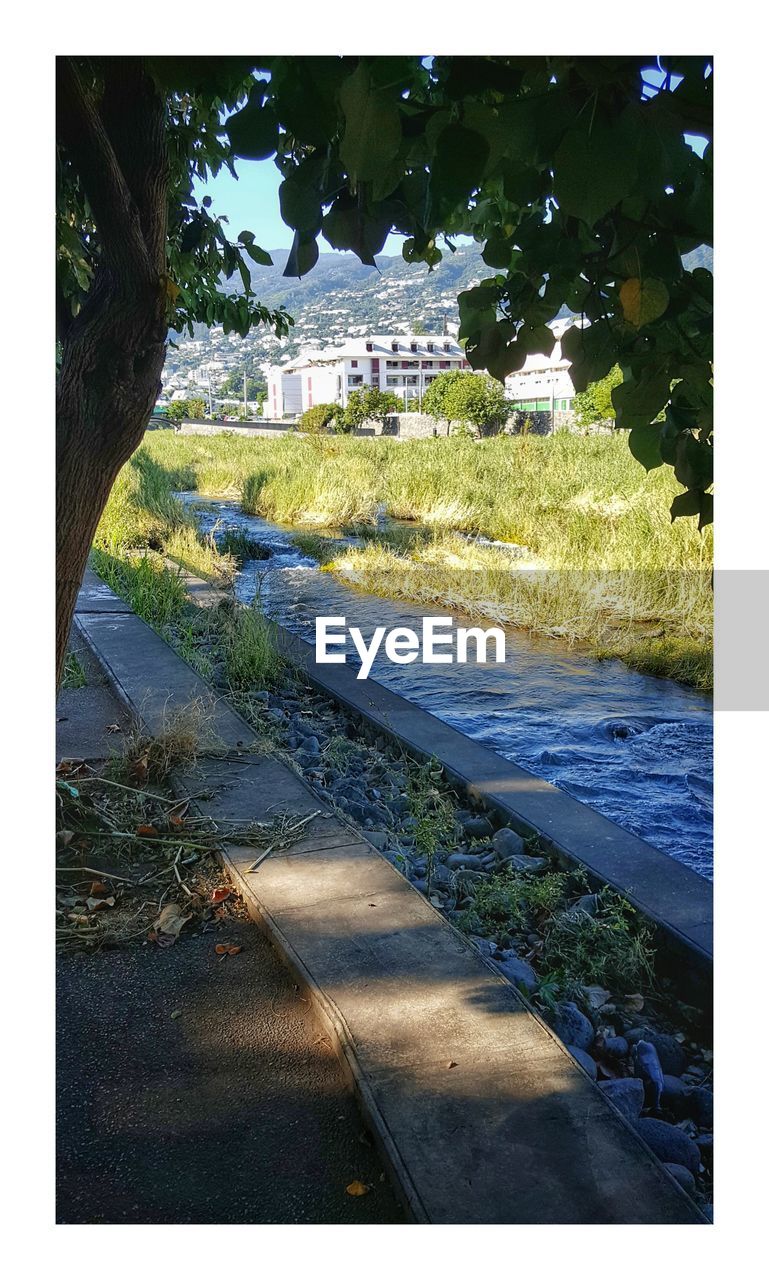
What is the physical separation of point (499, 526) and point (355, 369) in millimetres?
5886

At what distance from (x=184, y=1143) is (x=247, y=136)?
4.49 ft

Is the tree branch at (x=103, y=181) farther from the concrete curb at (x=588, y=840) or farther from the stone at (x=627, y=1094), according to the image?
the concrete curb at (x=588, y=840)

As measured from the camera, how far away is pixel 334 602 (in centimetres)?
738

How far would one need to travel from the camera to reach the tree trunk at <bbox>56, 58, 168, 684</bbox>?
172 centimetres

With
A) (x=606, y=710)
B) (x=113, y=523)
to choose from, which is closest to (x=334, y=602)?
(x=113, y=523)

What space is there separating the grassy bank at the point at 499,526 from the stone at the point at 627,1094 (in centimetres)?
361

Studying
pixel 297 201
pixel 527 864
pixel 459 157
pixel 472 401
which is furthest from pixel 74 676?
pixel 472 401

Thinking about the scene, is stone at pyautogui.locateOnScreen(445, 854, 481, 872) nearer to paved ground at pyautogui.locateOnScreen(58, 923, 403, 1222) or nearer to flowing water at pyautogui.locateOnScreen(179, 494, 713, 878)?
flowing water at pyautogui.locateOnScreen(179, 494, 713, 878)

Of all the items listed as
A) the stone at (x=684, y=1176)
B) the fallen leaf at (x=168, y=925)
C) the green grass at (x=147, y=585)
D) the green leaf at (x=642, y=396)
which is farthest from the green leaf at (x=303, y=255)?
the green grass at (x=147, y=585)

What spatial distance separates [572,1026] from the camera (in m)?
1.99

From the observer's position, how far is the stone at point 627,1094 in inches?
67.8

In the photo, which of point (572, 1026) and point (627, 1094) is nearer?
point (627, 1094)

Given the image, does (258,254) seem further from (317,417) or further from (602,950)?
(317,417)
